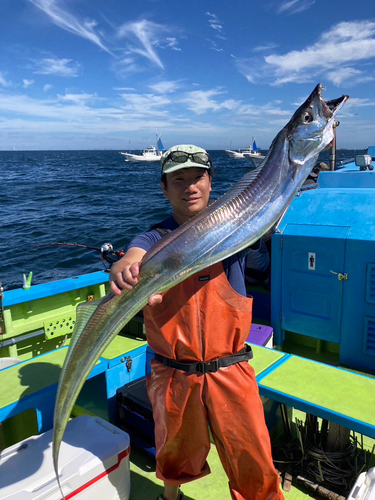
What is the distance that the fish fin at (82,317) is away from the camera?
2199 mm

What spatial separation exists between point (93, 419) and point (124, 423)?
2.23 feet

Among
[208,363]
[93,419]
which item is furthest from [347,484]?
[93,419]

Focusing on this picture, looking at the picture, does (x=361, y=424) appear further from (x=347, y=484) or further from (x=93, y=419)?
(x=93, y=419)

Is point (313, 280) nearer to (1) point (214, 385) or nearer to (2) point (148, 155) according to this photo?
(1) point (214, 385)

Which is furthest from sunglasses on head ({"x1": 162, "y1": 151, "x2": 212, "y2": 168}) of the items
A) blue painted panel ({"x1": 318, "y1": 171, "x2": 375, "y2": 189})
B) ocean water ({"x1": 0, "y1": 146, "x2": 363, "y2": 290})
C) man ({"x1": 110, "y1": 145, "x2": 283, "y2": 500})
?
blue painted panel ({"x1": 318, "y1": 171, "x2": 375, "y2": 189})

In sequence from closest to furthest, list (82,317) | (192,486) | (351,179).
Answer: (82,317) → (192,486) → (351,179)

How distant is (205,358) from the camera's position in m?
2.48

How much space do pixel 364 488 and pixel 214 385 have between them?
1163 millimetres

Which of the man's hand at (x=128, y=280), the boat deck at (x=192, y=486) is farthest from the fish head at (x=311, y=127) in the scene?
the boat deck at (x=192, y=486)

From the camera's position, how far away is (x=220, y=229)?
204 centimetres

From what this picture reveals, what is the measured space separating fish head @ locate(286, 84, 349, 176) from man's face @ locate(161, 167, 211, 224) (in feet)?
2.27

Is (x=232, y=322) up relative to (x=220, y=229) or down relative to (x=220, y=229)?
down

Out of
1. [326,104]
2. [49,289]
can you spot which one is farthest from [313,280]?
[49,289]

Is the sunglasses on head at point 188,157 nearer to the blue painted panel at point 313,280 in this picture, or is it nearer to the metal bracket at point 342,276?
the blue painted panel at point 313,280
